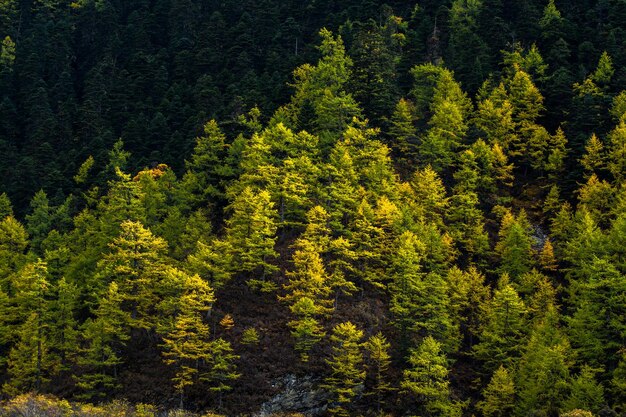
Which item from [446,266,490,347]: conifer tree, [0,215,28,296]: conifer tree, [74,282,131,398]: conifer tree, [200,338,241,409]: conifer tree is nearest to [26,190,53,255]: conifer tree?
[0,215,28,296]: conifer tree

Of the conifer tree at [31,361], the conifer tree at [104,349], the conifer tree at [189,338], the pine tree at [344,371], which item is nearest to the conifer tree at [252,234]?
the conifer tree at [189,338]

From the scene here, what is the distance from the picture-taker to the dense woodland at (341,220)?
53.0m

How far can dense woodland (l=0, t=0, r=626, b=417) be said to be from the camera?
53.0 meters

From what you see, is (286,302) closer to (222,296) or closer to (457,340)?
(222,296)

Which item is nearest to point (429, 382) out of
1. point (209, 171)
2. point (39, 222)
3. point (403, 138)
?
point (209, 171)

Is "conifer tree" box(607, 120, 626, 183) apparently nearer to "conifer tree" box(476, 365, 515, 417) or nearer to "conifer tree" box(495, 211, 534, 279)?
"conifer tree" box(495, 211, 534, 279)

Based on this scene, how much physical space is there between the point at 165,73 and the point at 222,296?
57289 millimetres

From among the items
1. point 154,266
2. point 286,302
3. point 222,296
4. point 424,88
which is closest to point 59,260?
point 154,266

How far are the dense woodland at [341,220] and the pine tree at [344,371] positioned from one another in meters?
0.26

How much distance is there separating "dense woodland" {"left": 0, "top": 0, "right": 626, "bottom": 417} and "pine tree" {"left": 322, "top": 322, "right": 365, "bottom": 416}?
258 millimetres

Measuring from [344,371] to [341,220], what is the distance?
2167 cm

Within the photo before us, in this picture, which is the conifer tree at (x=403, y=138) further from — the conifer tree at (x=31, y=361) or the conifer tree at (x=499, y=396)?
the conifer tree at (x=31, y=361)

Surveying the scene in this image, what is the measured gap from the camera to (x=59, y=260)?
68.8 meters

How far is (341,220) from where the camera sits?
227ft
